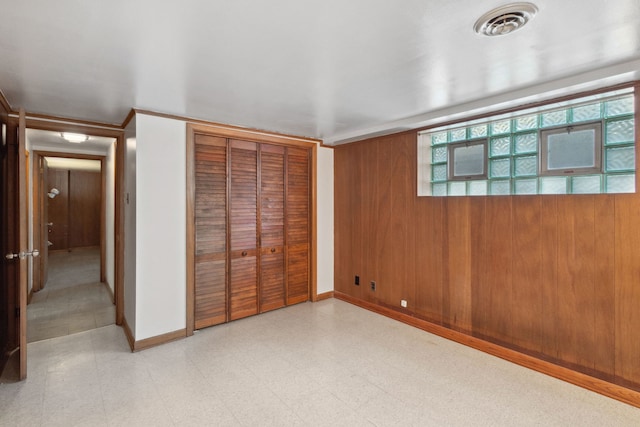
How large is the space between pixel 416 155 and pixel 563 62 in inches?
64.1

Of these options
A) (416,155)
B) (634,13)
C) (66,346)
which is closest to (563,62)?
(634,13)

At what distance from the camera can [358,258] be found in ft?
13.9

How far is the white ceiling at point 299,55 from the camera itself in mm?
1417

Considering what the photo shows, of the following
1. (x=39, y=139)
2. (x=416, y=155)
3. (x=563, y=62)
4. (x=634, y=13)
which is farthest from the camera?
(x=39, y=139)

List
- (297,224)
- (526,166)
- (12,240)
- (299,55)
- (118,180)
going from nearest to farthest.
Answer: (299,55), (526,166), (12,240), (118,180), (297,224)

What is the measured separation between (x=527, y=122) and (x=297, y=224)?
9.11 feet

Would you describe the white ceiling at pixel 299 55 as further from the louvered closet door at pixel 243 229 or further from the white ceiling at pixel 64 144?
the white ceiling at pixel 64 144

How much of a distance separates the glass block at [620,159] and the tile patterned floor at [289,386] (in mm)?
1661

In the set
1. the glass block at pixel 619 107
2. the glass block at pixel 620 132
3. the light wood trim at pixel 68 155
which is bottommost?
the glass block at pixel 620 132

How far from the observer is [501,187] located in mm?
2895

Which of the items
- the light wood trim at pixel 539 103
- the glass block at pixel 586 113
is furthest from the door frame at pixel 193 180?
the glass block at pixel 586 113

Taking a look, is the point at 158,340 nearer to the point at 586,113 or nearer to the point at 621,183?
the point at 621,183

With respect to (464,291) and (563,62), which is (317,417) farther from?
(563,62)

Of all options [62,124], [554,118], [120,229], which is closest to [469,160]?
[554,118]
